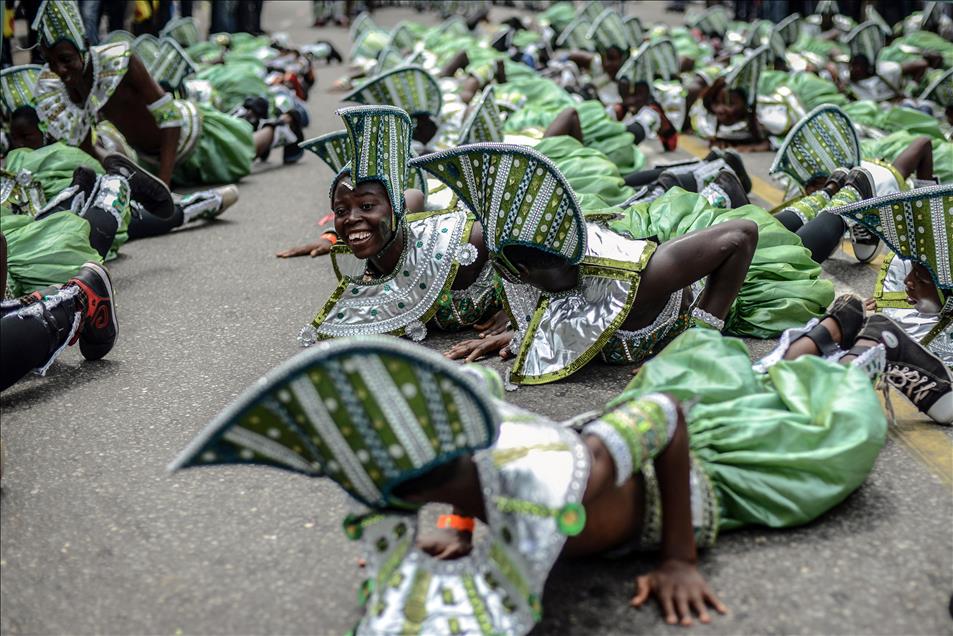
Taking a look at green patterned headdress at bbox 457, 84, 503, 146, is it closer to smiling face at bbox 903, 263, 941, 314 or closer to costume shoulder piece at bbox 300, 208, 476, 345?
costume shoulder piece at bbox 300, 208, 476, 345

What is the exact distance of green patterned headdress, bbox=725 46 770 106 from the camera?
701 cm

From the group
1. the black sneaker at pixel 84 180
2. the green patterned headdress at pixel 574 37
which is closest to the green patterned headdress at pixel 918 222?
the black sneaker at pixel 84 180

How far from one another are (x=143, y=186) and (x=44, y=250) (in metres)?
1.27

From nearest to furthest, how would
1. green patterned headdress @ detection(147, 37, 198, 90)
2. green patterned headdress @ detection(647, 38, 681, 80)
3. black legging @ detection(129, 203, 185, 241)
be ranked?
black legging @ detection(129, 203, 185, 241) < green patterned headdress @ detection(147, 37, 198, 90) < green patterned headdress @ detection(647, 38, 681, 80)

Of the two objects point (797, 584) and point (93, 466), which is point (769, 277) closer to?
point (797, 584)

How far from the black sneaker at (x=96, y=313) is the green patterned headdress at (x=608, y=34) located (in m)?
6.89

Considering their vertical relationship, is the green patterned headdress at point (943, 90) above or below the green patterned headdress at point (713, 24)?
above

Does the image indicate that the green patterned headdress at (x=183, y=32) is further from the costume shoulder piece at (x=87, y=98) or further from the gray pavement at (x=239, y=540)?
the gray pavement at (x=239, y=540)

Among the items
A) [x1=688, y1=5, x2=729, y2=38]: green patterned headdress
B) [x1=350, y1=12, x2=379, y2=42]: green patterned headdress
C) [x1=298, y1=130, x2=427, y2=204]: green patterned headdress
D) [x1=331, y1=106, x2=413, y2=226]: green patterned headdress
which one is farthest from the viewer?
[x1=688, y1=5, x2=729, y2=38]: green patterned headdress

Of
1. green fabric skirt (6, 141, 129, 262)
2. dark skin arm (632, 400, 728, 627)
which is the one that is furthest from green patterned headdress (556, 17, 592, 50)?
dark skin arm (632, 400, 728, 627)

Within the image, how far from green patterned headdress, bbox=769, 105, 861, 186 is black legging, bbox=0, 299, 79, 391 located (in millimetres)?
2977

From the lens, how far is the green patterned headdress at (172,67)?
7.59 meters

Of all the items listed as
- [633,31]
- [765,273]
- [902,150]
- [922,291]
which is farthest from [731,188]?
[633,31]

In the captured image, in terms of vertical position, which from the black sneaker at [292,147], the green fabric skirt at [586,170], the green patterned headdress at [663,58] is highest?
the green fabric skirt at [586,170]
